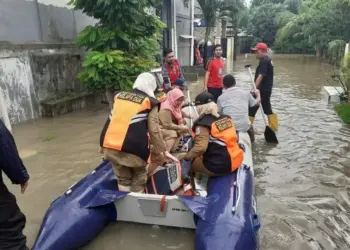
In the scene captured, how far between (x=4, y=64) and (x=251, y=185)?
5.99 meters

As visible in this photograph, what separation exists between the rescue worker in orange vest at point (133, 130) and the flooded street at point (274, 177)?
822mm

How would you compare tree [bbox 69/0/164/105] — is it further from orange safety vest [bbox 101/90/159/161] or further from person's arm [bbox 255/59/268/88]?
orange safety vest [bbox 101/90/159/161]

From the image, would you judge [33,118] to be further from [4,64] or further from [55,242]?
[55,242]

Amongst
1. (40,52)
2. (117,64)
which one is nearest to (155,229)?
(117,64)

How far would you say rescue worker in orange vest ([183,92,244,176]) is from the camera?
3.50 metres

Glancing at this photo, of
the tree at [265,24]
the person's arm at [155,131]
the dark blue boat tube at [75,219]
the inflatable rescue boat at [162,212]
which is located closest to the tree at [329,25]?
the tree at [265,24]

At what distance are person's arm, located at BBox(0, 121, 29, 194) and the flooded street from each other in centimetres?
130

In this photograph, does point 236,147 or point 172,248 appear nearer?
point 172,248

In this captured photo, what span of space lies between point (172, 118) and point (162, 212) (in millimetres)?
1466

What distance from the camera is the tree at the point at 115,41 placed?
7535mm

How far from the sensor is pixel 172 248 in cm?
331

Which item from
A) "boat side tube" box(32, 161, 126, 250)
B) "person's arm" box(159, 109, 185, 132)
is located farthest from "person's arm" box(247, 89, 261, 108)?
"boat side tube" box(32, 161, 126, 250)

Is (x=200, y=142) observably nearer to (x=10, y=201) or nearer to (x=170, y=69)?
(x=10, y=201)

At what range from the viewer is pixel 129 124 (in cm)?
319
